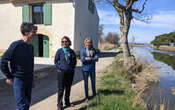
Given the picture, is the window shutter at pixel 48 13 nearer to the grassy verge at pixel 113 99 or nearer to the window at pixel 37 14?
the window at pixel 37 14

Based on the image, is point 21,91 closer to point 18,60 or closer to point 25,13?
point 18,60

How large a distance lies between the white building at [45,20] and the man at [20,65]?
850cm

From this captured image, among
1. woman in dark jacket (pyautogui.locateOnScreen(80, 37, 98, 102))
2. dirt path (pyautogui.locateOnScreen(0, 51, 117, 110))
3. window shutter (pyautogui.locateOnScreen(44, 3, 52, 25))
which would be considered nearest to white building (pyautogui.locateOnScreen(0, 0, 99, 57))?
window shutter (pyautogui.locateOnScreen(44, 3, 52, 25))

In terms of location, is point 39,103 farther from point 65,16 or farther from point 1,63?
point 65,16

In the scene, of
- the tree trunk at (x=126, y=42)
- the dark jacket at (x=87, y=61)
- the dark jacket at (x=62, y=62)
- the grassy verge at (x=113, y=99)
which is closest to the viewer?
the dark jacket at (x=62, y=62)

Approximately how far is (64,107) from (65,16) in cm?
863

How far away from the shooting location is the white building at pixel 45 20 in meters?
10.6

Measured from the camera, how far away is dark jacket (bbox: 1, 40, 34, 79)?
1.95 meters

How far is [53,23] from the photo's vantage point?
1088 centimetres

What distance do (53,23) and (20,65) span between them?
30.8 feet

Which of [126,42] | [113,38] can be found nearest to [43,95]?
[126,42]

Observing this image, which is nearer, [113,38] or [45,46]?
[45,46]

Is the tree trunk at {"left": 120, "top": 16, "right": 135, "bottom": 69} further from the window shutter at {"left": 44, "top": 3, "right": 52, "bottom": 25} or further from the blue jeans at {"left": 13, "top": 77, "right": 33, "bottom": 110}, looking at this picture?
the window shutter at {"left": 44, "top": 3, "right": 52, "bottom": 25}

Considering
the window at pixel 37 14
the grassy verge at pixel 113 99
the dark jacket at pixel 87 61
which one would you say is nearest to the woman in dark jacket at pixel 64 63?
A: the dark jacket at pixel 87 61
